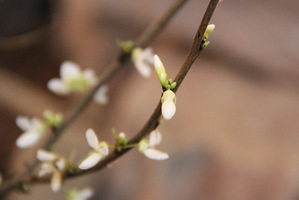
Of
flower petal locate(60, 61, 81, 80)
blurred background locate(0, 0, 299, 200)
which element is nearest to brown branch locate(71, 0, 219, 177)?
flower petal locate(60, 61, 81, 80)

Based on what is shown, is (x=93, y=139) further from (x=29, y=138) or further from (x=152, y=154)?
(x=29, y=138)

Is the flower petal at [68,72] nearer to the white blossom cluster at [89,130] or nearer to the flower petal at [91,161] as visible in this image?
the white blossom cluster at [89,130]

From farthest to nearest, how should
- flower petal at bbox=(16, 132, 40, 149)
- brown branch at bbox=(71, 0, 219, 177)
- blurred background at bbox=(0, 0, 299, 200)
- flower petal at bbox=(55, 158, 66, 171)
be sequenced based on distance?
blurred background at bbox=(0, 0, 299, 200) → flower petal at bbox=(16, 132, 40, 149) → flower petal at bbox=(55, 158, 66, 171) → brown branch at bbox=(71, 0, 219, 177)

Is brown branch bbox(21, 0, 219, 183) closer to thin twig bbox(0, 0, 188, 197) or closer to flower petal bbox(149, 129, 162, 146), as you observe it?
flower petal bbox(149, 129, 162, 146)

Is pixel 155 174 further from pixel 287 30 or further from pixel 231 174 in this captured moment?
pixel 287 30

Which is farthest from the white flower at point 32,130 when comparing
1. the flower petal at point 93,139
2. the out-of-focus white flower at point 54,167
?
the flower petal at point 93,139

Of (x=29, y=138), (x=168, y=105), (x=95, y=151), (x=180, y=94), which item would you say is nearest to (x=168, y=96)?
(x=168, y=105)
